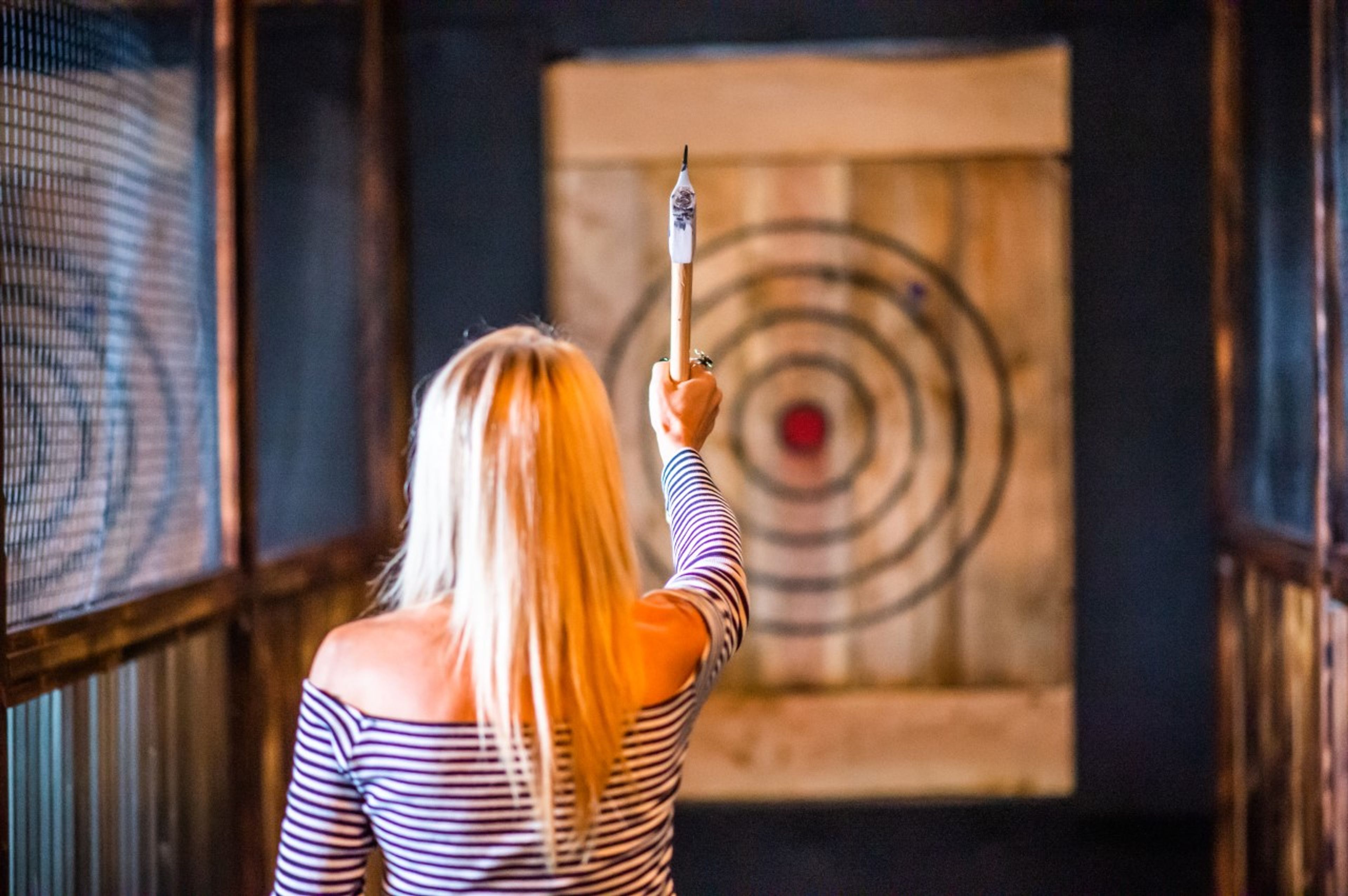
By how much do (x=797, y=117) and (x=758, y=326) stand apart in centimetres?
54

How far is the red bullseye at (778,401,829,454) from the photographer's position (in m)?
3.21

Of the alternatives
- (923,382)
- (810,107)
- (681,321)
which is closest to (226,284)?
(681,321)

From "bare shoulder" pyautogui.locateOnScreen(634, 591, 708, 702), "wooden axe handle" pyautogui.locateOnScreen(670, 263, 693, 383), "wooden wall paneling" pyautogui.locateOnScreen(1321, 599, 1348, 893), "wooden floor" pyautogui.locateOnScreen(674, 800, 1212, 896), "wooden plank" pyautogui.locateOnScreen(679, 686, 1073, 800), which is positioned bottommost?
"wooden floor" pyautogui.locateOnScreen(674, 800, 1212, 896)

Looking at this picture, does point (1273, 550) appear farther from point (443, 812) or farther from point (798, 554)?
point (443, 812)

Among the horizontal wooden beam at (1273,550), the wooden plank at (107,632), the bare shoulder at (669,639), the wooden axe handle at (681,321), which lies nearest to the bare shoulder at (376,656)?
the bare shoulder at (669,639)

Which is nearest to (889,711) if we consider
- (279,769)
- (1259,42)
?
(279,769)

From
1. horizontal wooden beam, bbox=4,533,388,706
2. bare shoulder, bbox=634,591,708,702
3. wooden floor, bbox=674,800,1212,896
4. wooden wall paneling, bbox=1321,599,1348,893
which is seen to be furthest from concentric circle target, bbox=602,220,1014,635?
bare shoulder, bbox=634,591,708,702

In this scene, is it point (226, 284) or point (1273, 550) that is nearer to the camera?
point (226, 284)

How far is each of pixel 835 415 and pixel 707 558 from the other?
2.07 m

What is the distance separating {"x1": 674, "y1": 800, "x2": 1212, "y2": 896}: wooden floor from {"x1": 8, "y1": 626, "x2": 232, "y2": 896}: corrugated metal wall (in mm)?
1222

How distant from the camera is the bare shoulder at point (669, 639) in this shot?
3.57ft

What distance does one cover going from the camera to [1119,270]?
122 inches

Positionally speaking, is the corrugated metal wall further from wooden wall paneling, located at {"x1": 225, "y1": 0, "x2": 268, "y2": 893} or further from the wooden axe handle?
the wooden axe handle

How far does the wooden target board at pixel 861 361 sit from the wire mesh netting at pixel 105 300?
116 cm
